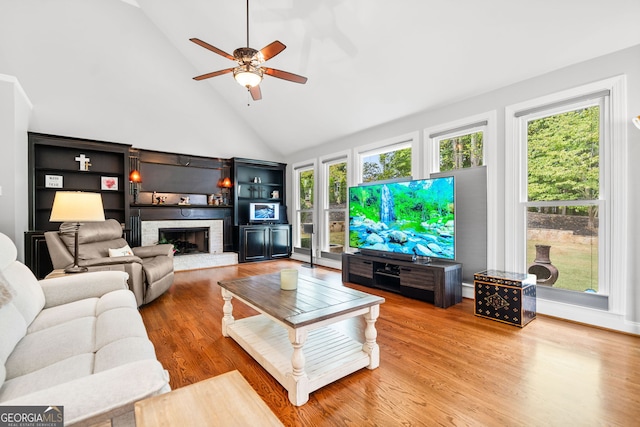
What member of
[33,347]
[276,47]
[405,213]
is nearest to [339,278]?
[405,213]

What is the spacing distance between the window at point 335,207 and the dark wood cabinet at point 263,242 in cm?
124

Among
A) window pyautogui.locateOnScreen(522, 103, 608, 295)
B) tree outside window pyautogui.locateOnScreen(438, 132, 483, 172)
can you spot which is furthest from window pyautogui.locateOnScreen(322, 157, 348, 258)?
window pyautogui.locateOnScreen(522, 103, 608, 295)

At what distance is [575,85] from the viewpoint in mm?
2936

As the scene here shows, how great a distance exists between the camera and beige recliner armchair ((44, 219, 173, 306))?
3.08 meters

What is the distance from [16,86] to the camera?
371cm

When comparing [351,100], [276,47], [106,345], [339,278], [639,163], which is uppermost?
[351,100]

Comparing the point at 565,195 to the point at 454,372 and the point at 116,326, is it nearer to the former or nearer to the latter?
the point at 454,372

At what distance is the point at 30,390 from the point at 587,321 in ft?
13.7

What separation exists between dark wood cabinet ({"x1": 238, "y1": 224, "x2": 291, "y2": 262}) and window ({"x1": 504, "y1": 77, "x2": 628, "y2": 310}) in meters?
4.78

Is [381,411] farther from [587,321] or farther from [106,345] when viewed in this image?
[587,321]

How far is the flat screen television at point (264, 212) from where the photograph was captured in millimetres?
6691

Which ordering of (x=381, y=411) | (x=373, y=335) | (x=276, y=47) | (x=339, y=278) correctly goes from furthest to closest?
1. (x=339, y=278)
2. (x=276, y=47)
3. (x=373, y=335)
4. (x=381, y=411)

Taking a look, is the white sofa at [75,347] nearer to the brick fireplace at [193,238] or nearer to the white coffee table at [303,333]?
the white coffee table at [303,333]

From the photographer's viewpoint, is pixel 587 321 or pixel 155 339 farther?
pixel 587 321
